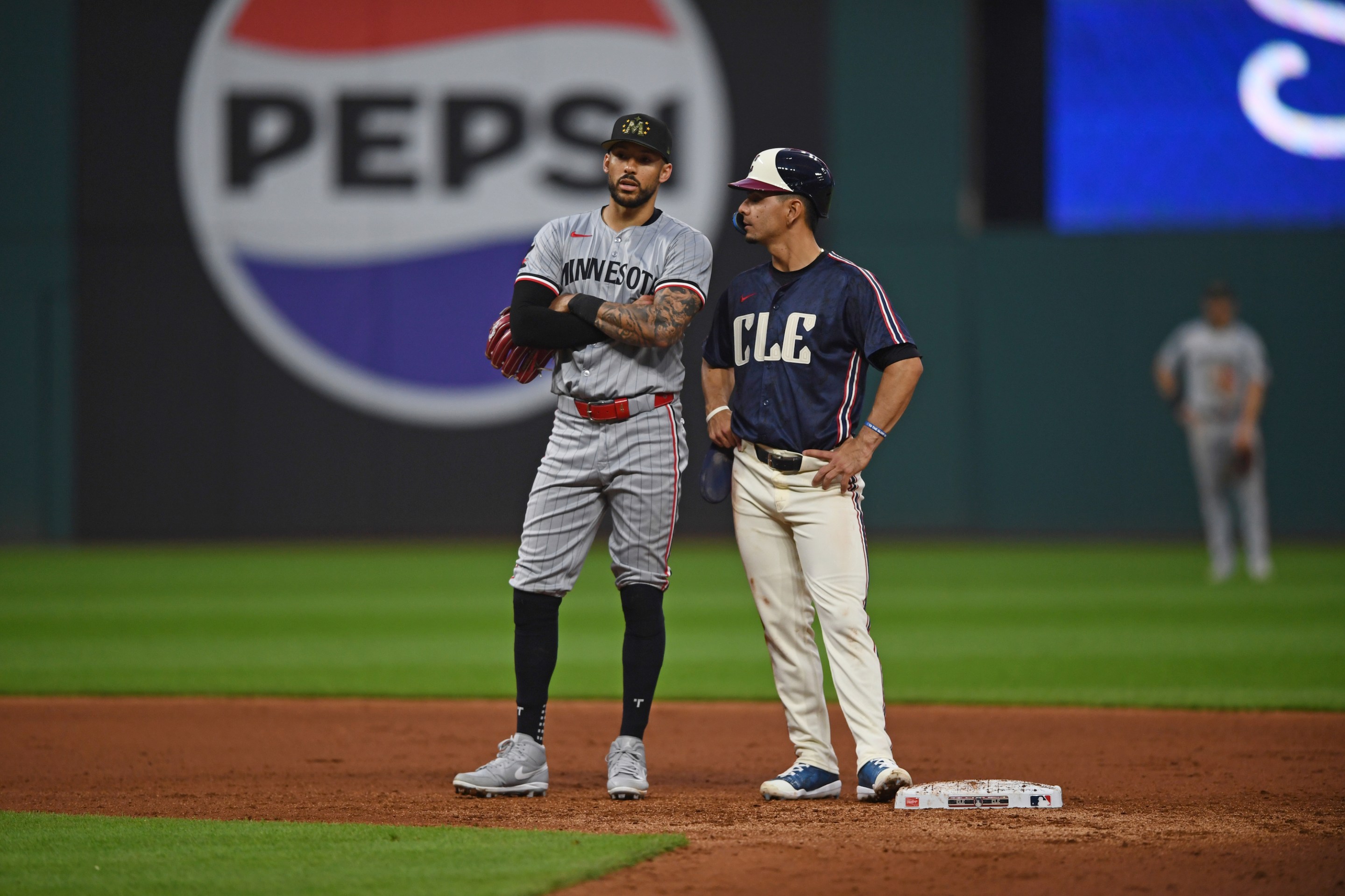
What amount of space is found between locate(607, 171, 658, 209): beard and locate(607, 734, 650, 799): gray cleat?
1.72 m

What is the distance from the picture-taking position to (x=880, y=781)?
14.9 feet

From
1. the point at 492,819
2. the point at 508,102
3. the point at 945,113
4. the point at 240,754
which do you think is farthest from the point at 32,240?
the point at 492,819

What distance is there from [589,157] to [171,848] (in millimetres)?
13800

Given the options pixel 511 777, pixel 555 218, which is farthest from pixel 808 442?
pixel 555 218

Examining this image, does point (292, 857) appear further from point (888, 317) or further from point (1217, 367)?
point (1217, 367)

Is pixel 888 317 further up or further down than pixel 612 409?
further up

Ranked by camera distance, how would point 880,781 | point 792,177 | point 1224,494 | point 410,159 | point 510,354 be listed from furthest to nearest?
point 410,159 → point 1224,494 → point 510,354 → point 792,177 → point 880,781

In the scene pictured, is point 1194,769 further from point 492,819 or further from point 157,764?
point 157,764

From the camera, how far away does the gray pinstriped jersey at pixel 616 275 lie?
4.82 m

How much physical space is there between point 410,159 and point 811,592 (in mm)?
13348

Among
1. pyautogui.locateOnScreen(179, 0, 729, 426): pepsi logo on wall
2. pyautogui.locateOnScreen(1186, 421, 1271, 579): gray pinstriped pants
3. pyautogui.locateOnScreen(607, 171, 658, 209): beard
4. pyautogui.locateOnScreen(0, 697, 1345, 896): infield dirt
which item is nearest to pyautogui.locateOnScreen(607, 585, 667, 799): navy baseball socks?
pyautogui.locateOnScreen(0, 697, 1345, 896): infield dirt

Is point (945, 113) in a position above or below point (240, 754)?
above

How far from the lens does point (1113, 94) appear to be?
16625 millimetres

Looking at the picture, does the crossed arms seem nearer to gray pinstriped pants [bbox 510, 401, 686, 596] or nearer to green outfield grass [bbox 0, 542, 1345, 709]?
gray pinstriped pants [bbox 510, 401, 686, 596]
